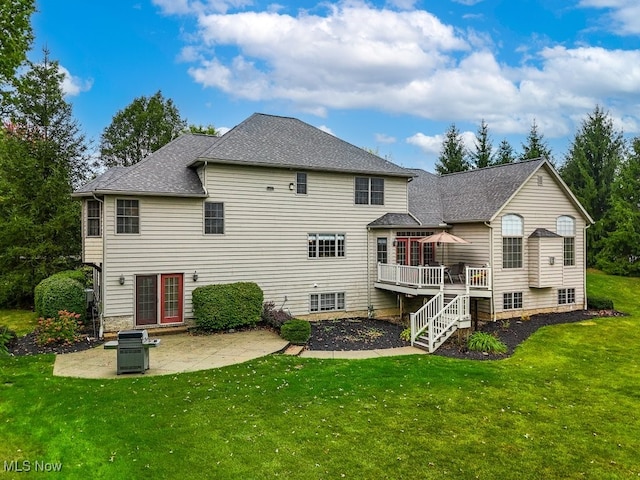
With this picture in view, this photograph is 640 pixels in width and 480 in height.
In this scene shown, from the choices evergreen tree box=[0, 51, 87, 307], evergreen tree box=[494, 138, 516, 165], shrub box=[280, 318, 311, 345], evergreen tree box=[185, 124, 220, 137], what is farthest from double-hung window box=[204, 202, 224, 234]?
evergreen tree box=[494, 138, 516, 165]

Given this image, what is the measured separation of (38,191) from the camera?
67.8ft

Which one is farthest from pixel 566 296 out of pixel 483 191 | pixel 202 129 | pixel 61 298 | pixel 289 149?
pixel 202 129

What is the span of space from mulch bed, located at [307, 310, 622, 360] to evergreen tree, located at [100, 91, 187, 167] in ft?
86.9

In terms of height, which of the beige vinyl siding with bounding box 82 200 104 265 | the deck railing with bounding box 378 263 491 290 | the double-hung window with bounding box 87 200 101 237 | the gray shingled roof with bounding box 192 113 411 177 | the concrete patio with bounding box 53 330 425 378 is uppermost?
the gray shingled roof with bounding box 192 113 411 177

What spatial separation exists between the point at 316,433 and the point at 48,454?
4.13 meters

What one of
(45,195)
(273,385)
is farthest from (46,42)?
(273,385)

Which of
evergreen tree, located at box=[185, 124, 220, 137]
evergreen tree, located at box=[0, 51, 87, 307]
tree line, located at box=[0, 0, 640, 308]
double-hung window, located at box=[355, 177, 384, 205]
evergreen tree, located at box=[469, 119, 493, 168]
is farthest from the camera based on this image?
evergreen tree, located at box=[469, 119, 493, 168]

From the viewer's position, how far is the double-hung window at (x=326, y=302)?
1694cm

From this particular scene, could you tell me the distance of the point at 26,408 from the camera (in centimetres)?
762

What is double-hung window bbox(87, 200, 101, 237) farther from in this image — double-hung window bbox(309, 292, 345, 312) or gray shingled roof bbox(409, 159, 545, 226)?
gray shingled roof bbox(409, 159, 545, 226)

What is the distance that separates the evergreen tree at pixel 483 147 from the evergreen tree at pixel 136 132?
28.0m

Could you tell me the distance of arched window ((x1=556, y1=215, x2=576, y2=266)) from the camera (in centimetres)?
1900

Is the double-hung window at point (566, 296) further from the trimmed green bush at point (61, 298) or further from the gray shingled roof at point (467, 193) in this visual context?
the trimmed green bush at point (61, 298)

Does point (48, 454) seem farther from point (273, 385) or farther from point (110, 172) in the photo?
point (110, 172)
